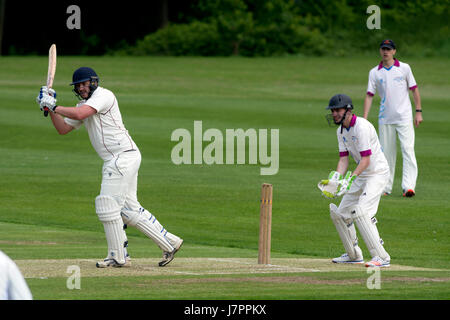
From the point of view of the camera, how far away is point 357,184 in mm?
10664

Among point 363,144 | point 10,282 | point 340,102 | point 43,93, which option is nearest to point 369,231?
point 363,144

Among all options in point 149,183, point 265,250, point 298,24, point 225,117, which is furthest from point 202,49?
point 265,250

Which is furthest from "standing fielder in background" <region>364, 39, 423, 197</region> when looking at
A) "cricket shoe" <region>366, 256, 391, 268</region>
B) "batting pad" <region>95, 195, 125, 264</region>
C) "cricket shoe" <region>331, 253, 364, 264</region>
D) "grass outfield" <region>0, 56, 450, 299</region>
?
"batting pad" <region>95, 195, 125, 264</region>

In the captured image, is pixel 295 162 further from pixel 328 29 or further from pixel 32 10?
pixel 32 10

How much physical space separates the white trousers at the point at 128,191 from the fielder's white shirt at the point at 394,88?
21.4 ft

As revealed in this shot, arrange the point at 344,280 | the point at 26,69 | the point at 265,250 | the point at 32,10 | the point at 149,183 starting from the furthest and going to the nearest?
the point at 32,10 → the point at 26,69 → the point at 149,183 → the point at 265,250 → the point at 344,280

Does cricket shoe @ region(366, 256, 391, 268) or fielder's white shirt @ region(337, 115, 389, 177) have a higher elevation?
fielder's white shirt @ region(337, 115, 389, 177)

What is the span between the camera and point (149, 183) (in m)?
17.6

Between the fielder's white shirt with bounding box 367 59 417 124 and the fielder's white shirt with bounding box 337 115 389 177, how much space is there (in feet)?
17.1

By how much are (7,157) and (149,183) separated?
4687 millimetres

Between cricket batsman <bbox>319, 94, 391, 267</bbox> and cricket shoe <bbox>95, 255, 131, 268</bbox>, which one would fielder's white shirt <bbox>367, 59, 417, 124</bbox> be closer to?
cricket batsman <bbox>319, 94, 391, 267</bbox>

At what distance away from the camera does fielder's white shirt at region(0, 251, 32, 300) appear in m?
4.25

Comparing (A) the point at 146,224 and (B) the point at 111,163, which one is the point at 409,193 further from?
(B) the point at 111,163
